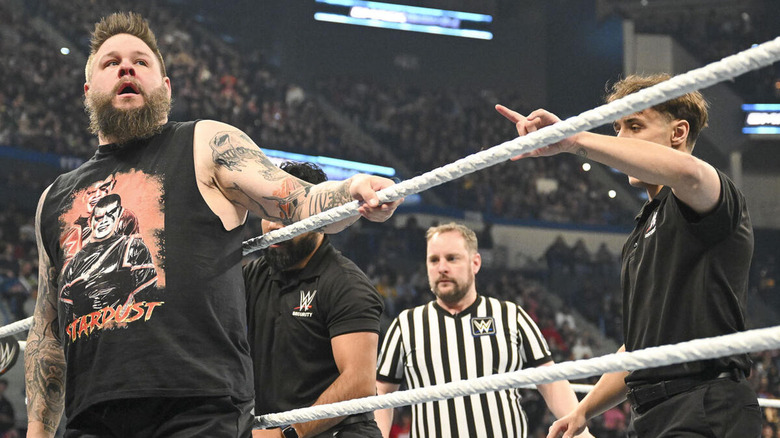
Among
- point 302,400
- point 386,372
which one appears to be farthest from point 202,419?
point 386,372

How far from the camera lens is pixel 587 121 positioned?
4.28ft

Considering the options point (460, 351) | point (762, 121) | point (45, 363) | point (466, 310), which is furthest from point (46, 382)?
point (762, 121)

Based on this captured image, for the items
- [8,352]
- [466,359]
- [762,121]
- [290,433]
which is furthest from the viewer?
[762,121]

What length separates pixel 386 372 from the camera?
3275 mm

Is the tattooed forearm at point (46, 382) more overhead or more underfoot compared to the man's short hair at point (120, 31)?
more underfoot

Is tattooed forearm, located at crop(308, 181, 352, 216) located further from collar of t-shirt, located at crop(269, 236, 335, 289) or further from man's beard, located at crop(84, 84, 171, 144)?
collar of t-shirt, located at crop(269, 236, 335, 289)

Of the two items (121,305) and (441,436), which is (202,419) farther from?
(441,436)

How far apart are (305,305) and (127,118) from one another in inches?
31.0

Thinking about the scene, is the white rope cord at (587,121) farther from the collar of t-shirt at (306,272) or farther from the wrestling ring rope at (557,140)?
the collar of t-shirt at (306,272)

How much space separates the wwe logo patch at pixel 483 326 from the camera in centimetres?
326

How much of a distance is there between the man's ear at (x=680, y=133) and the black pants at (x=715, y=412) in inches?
21.8

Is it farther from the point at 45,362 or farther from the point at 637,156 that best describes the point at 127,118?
the point at 637,156

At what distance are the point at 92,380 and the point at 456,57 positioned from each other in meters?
16.7

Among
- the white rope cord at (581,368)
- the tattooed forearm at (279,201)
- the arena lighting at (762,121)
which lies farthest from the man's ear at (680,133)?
the arena lighting at (762,121)
